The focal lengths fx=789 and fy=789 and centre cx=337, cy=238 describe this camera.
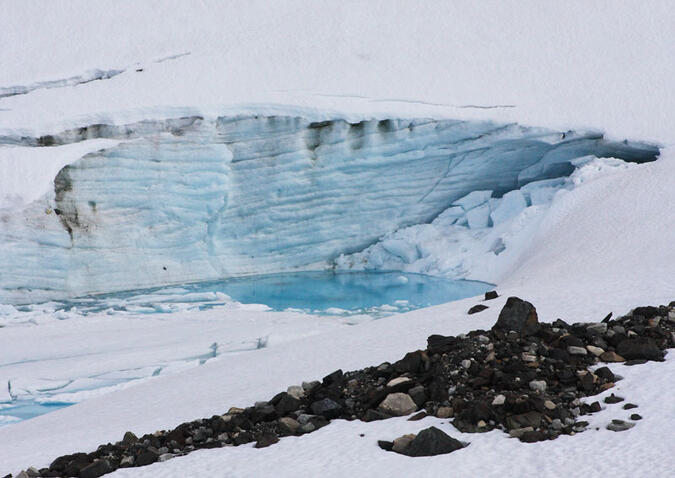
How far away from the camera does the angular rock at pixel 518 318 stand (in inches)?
191

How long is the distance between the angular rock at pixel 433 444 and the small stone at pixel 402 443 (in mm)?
48

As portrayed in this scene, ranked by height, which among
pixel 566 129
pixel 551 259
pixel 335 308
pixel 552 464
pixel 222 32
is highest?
pixel 222 32

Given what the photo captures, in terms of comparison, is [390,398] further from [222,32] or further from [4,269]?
[222,32]

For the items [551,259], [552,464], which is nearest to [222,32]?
[551,259]

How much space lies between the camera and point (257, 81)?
1384cm

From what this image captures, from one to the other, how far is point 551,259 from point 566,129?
372 centimetres

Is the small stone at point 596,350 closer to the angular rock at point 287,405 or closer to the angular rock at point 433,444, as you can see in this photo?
the angular rock at point 433,444

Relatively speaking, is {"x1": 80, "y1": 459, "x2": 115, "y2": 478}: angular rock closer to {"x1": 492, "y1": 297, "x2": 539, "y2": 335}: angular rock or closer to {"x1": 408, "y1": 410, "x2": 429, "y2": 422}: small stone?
{"x1": 408, "y1": 410, "x2": 429, "y2": 422}: small stone

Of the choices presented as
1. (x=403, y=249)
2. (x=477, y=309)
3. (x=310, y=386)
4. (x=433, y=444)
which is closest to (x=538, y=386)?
(x=433, y=444)

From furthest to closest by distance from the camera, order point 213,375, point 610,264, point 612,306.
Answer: point 610,264
point 213,375
point 612,306

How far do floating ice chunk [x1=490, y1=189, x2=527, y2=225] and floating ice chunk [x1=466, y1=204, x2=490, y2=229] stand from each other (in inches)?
10.3

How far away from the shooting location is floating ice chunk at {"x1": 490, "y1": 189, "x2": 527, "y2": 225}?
42.4 ft

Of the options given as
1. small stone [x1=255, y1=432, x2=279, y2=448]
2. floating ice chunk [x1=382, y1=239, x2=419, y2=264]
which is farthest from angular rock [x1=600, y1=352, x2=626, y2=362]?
floating ice chunk [x1=382, y1=239, x2=419, y2=264]

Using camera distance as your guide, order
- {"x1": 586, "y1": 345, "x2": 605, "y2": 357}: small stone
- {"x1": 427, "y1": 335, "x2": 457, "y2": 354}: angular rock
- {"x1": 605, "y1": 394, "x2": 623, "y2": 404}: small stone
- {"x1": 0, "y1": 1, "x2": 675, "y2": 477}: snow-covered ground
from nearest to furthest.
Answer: {"x1": 605, "y1": 394, "x2": 623, "y2": 404}: small stone < {"x1": 0, "y1": 1, "x2": 675, "y2": 477}: snow-covered ground < {"x1": 586, "y1": 345, "x2": 605, "y2": 357}: small stone < {"x1": 427, "y1": 335, "x2": 457, "y2": 354}: angular rock
